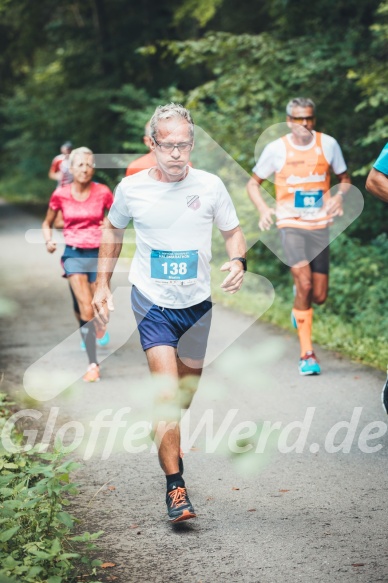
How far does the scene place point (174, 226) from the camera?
5004mm

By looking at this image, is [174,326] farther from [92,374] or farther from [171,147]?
[92,374]

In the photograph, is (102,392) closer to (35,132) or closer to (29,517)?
(29,517)

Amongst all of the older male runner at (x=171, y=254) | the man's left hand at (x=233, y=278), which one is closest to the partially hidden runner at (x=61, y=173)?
the older male runner at (x=171, y=254)

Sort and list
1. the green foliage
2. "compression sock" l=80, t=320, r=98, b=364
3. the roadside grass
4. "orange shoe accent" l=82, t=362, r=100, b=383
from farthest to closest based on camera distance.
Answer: the roadside grass
"compression sock" l=80, t=320, r=98, b=364
"orange shoe accent" l=82, t=362, r=100, b=383
the green foliage

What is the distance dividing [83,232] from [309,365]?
8.03ft

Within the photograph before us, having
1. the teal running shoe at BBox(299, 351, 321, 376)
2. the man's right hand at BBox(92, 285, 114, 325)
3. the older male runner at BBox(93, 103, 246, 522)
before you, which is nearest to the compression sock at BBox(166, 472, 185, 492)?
the older male runner at BBox(93, 103, 246, 522)

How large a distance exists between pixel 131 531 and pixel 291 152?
4.32 m

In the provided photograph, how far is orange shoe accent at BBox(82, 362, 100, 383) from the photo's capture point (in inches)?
320

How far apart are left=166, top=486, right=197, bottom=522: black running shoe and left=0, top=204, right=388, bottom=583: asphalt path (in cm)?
9

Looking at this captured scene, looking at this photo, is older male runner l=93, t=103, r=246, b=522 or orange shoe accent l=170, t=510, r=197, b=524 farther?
older male runner l=93, t=103, r=246, b=522

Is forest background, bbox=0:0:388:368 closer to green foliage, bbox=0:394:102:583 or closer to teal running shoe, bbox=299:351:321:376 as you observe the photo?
teal running shoe, bbox=299:351:321:376

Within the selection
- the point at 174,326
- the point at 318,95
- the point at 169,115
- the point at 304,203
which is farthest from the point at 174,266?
the point at 318,95

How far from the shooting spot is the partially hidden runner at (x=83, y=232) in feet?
27.4

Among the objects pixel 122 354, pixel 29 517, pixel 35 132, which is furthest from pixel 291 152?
pixel 35 132
